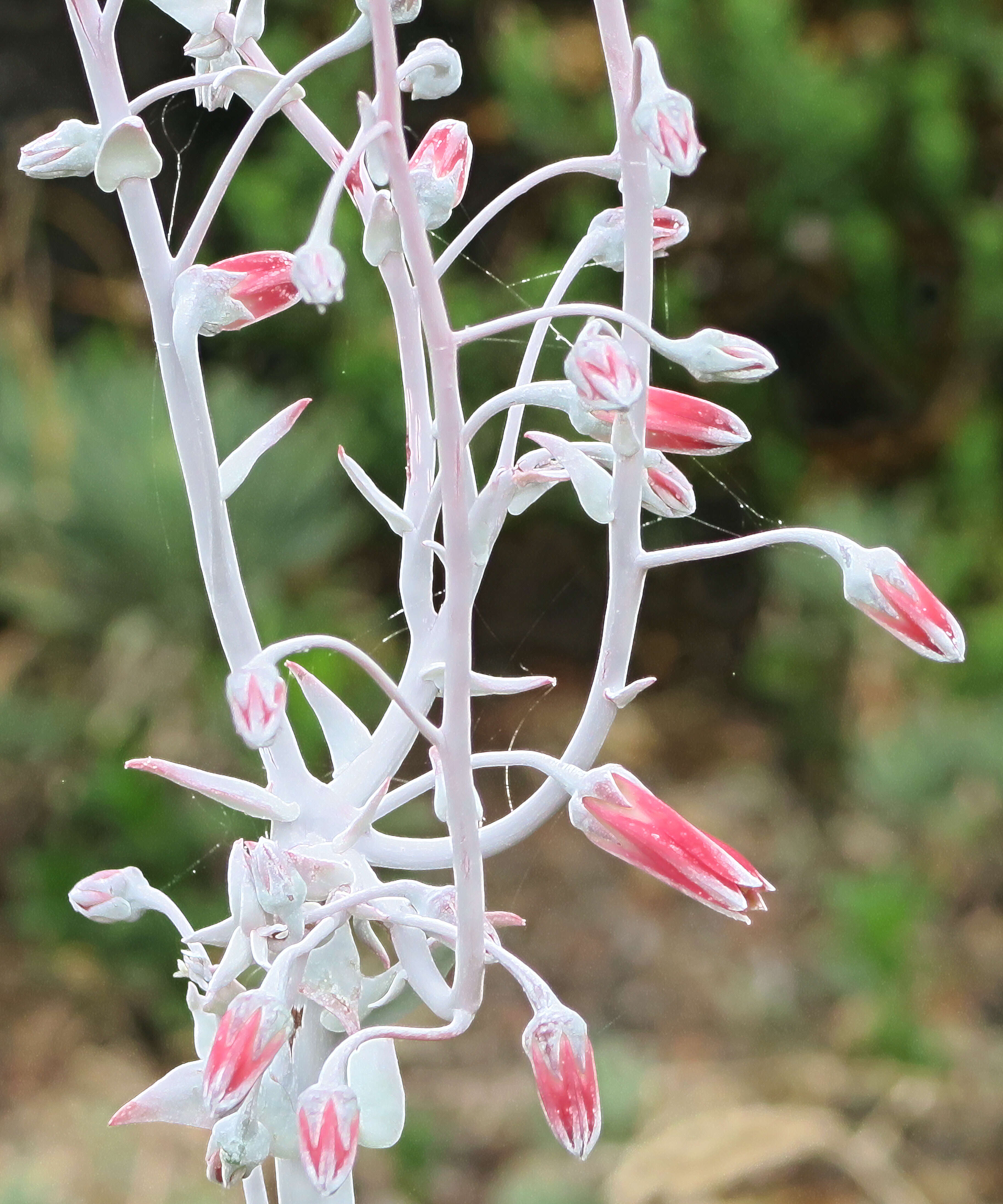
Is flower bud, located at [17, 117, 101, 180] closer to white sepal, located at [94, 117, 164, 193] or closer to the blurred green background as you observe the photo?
white sepal, located at [94, 117, 164, 193]

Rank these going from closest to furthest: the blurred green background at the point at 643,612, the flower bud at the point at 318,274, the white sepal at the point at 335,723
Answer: the flower bud at the point at 318,274
the white sepal at the point at 335,723
the blurred green background at the point at 643,612

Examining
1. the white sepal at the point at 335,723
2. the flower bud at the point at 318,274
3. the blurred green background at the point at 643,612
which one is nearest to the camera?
the flower bud at the point at 318,274

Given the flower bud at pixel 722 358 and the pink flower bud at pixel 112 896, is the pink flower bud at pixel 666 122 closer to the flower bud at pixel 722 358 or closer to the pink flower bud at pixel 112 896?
the flower bud at pixel 722 358

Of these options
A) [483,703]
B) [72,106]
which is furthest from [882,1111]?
[72,106]

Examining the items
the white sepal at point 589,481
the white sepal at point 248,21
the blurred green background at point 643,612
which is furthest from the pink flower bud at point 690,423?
the blurred green background at point 643,612

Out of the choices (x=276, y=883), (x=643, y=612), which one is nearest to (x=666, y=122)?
(x=276, y=883)

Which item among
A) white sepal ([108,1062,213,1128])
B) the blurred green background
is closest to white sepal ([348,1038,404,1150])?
white sepal ([108,1062,213,1128])
